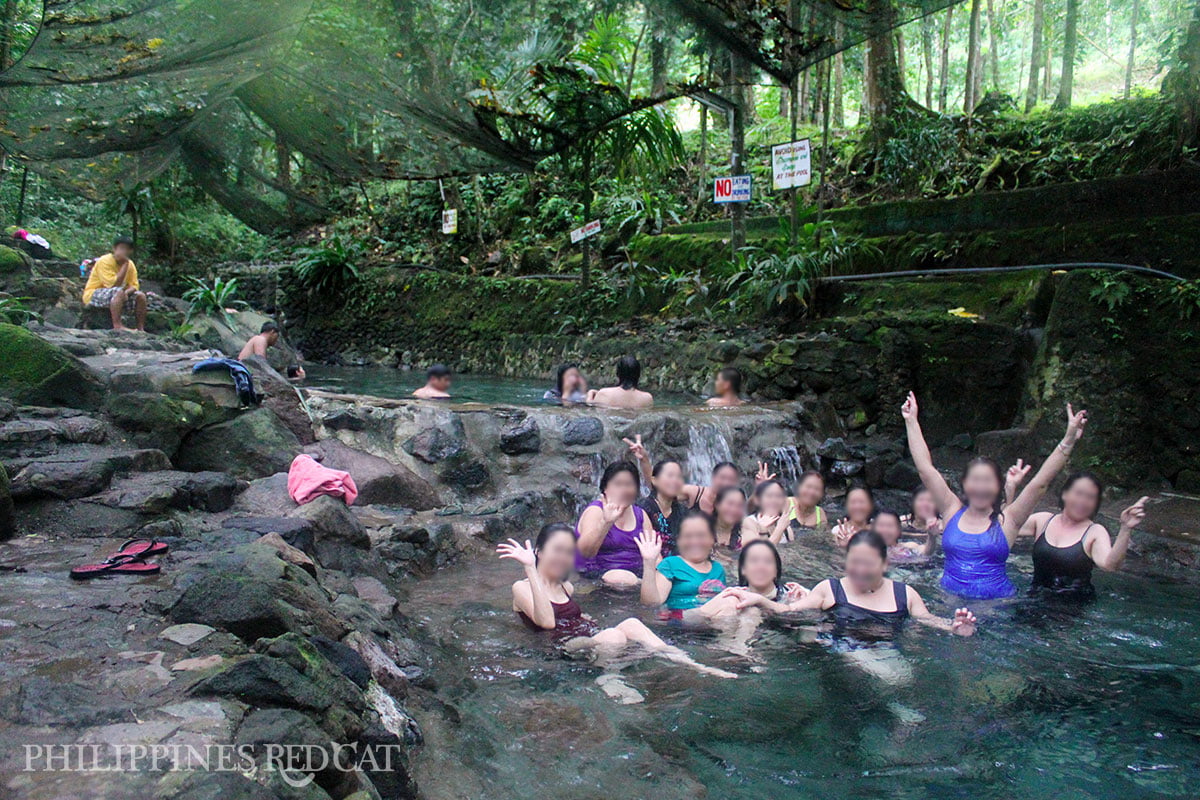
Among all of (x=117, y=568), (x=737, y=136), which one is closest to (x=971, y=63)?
(x=737, y=136)

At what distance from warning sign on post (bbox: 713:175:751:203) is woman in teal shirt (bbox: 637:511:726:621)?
6.17 meters

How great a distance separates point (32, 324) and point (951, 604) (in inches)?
360

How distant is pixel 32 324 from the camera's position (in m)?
8.75

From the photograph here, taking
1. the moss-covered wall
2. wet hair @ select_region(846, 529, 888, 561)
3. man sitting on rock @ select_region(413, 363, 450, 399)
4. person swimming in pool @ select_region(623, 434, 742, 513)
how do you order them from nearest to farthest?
wet hair @ select_region(846, 529, 888, 561), person swimming in pool @ select_region(623, 434, 742, 513), the moss-covered wall, man sitting on rock @ select_region(413, 363, 450, 399)

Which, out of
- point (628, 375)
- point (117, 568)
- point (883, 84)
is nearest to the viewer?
point (117, 568)

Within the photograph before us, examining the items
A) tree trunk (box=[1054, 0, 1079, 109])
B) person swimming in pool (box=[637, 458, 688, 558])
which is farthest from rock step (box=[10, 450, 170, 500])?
tree trunk (box=[1054, 0, 1079, 109])

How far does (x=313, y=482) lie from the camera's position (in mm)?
5355

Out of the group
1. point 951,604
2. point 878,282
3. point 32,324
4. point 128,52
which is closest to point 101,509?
point 128,52

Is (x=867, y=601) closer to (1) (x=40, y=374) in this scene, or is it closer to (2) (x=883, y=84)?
(1) (x=40, y=374)

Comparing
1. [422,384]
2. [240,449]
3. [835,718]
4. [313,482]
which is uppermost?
[240,449]

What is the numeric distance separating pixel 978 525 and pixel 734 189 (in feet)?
20.4

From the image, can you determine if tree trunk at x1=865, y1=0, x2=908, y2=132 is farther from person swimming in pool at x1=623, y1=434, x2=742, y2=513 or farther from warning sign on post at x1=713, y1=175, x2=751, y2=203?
person swimming in pool at x1=623, y1=434, x2=742, y2=513

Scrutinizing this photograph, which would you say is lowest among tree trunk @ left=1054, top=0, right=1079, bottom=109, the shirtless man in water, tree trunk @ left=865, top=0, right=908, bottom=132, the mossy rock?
the shirtless man in water

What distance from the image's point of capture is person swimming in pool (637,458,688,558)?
599 cm
